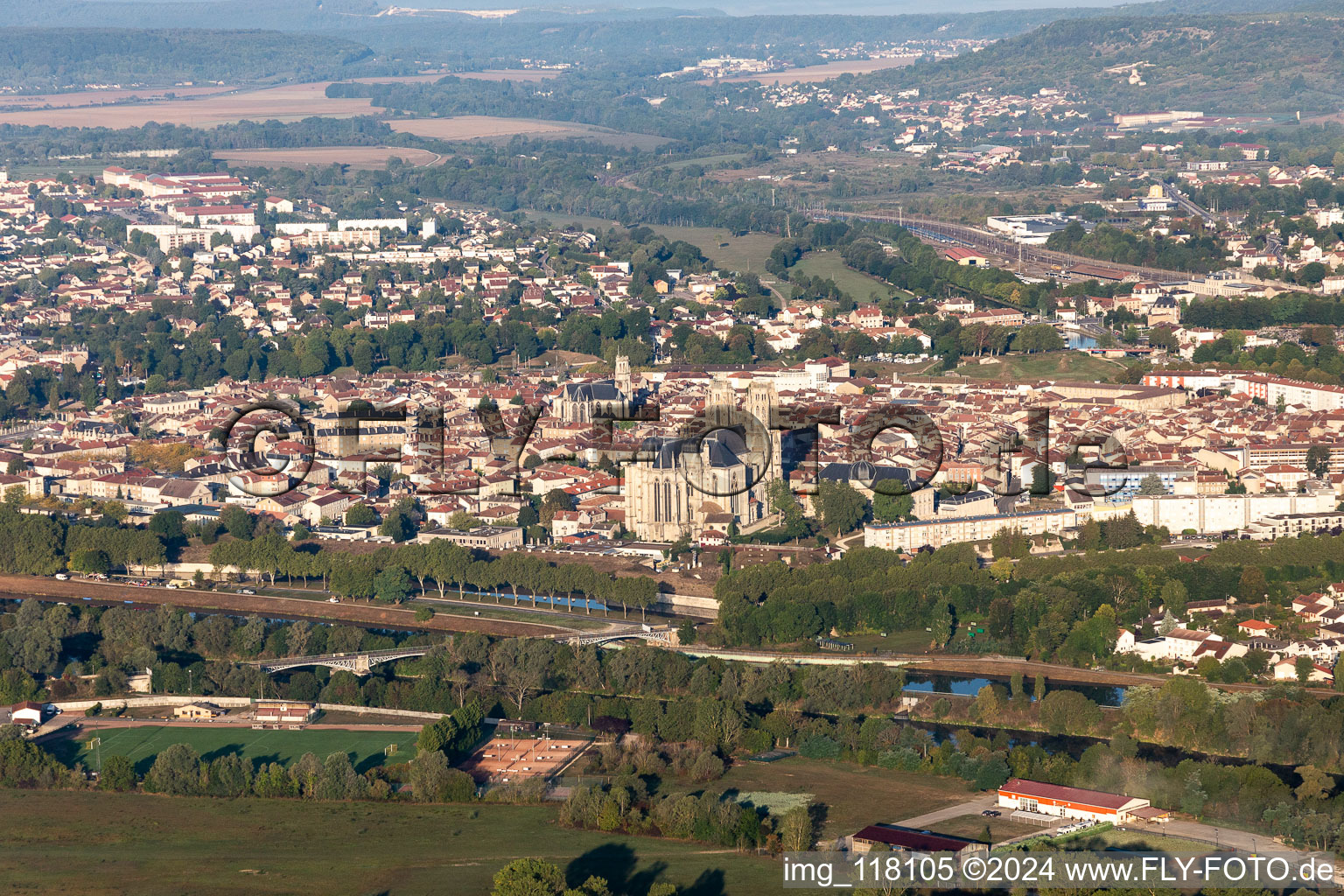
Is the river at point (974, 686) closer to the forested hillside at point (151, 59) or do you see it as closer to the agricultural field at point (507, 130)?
the agricultural field at point (507, 130)

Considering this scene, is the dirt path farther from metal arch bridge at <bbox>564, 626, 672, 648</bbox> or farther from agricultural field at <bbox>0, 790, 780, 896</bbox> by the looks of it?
agricultural field at <bbox>0, 790, 780, 896</bbox>

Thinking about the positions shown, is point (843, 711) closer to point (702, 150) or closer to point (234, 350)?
point (234, 350)

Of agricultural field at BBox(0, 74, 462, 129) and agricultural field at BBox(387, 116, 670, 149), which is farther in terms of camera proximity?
agricultural field at BBox(0, 74, 462, 129)

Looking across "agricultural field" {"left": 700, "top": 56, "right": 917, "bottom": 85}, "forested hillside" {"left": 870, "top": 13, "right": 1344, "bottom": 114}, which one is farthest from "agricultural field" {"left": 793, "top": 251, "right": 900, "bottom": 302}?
"agricultural field" {"left": 700, "top": 56, "right": 917, "bottom": 85}

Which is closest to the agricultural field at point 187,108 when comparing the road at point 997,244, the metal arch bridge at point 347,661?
the road at point 997,244

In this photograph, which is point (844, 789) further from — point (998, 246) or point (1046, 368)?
point (998, 246)

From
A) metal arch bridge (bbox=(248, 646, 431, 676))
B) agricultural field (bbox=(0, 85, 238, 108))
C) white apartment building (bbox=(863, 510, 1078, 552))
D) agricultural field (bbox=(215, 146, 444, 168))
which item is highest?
agricultural field (bbox=(0, 85, 238, 108))
